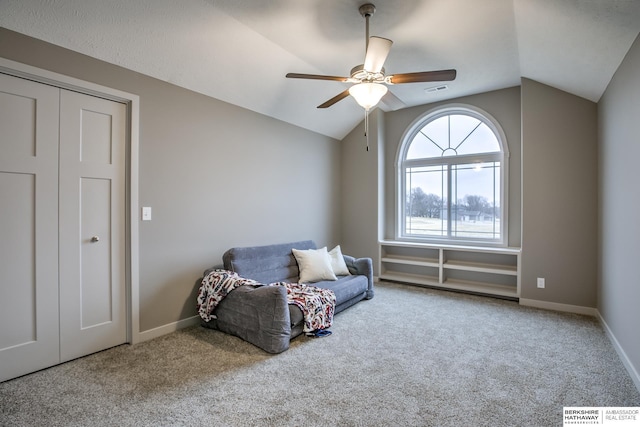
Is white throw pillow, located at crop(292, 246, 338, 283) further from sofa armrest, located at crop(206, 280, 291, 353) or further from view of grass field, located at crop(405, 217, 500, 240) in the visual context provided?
view of grass field, located at crop(405, 217, 500, 240)

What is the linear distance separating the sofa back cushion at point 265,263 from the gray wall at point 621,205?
117 inches

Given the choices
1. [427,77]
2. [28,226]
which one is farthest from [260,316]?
[427,77]

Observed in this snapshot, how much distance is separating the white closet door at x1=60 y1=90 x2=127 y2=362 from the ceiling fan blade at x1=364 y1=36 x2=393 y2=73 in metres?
2.14

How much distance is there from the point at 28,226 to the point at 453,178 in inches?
192

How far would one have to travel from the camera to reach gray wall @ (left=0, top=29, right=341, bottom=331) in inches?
107

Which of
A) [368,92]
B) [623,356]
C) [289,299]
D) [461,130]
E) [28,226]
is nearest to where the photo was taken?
[28,226]

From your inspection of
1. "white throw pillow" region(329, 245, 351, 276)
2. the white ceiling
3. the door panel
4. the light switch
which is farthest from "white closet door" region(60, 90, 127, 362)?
"white throw pillow" region(329, 245, 351, 276)

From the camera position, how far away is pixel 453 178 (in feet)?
15.5

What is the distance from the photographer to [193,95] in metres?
3.18

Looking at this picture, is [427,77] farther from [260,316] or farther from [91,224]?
[91,224]

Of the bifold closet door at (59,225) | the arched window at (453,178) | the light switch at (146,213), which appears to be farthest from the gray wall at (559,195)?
the bifold closet door at (59,225)

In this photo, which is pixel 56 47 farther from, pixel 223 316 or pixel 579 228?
pixel 579 228

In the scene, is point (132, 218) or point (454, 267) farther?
point (454, 267)

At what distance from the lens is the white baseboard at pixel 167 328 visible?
2.82 meters
